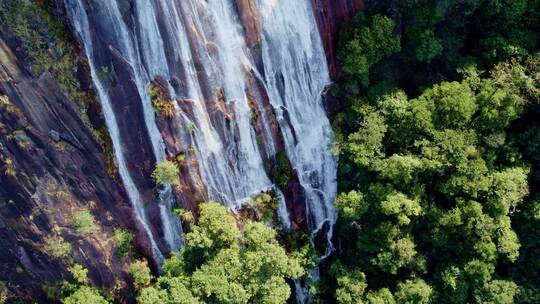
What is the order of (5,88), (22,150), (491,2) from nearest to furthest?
(5,88)
(22,150)
(491,2)

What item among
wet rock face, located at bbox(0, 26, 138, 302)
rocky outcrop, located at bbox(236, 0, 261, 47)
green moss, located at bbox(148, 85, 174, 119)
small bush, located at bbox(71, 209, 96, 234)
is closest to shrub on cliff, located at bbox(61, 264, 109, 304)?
wet rock face, located at bbox(0, 26, 138, 302)

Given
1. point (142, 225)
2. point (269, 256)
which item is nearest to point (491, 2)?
point (269, 256)

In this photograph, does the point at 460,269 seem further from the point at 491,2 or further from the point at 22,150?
the point at 22,150

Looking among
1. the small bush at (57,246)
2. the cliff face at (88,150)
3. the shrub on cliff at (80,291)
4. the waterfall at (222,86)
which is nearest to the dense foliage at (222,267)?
the waterfall at (222,86)

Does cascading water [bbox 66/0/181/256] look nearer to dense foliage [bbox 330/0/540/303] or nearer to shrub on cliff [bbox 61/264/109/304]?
shrub on cliff [bbox 61/264/109/304]

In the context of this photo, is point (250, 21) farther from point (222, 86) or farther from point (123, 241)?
point (123, 241)

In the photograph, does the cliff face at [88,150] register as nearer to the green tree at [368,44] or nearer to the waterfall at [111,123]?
the waterfall at [111,123]
